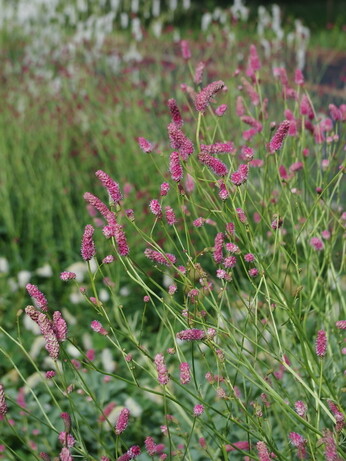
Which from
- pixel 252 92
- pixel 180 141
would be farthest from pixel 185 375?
pixel 252 92

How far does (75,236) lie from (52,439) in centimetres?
211

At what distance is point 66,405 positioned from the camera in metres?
2.86

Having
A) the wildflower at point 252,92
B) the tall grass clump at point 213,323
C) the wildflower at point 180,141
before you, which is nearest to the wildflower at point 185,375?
the tall grass clump at point 213,323

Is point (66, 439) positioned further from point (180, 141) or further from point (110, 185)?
point (180, 141)

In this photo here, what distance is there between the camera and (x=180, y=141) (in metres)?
1.61

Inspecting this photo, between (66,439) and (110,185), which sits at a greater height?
(110,185)

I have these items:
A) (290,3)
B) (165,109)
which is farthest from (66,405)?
(290,3)

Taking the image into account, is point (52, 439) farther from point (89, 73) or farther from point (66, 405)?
point (89, 73)

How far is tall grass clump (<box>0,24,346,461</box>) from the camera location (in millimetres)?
1545

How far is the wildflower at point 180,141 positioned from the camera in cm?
158

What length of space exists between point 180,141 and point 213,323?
0.56m

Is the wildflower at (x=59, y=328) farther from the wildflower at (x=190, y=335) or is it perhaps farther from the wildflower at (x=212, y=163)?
the wildflower at (x=212, y=163)

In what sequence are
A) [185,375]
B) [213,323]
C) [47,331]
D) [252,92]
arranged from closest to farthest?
1. [47,331]
2. [185,375]
3. [213,323]
4. [252,92]

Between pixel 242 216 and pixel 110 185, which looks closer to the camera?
pixel 110 185
